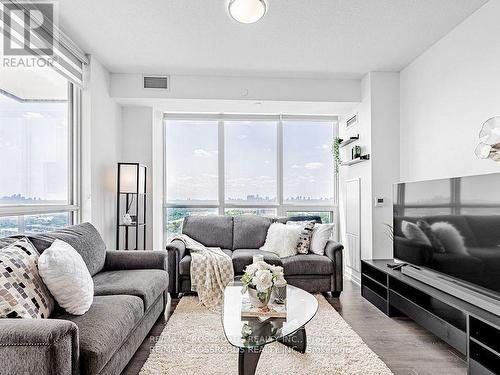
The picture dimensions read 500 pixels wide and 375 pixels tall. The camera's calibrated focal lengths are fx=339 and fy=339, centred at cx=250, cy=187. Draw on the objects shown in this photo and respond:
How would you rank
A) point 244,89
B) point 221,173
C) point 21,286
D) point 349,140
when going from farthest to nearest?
point 221,173, point 349,140, point 244,89, point 21,286

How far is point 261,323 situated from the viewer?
6.65ft

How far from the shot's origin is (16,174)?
270 cm

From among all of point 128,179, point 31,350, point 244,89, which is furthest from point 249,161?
point 31,350

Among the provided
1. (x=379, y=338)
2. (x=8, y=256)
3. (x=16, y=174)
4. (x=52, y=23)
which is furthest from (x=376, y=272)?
(x=52, y=23)

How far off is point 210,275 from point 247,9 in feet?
8.30

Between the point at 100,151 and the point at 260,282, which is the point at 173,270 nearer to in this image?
the point at 100,151

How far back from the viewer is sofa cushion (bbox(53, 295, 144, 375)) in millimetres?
1597

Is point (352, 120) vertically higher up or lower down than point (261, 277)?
higher up

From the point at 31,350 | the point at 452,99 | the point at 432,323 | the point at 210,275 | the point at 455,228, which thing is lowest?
the point at 432,323

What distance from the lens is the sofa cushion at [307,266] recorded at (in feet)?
12.2

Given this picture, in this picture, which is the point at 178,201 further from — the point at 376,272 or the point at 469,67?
the point at 469,67

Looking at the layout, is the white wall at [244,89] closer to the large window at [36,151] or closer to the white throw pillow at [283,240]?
the large window at [36,151]

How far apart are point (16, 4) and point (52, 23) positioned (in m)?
0.42

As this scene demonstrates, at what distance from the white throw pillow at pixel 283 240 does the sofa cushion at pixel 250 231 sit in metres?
0.15
